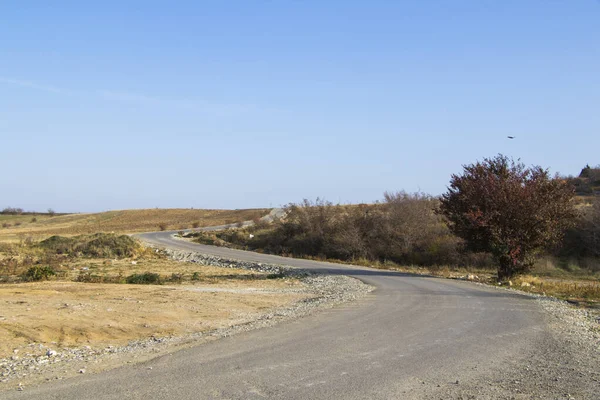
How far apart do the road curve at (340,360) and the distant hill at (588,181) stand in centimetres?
6168

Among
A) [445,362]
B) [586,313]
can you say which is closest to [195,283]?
[586,313]

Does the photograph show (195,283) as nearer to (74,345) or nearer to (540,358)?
(74,345)

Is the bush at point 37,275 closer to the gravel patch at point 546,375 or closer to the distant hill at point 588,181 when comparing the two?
the gravel patch at point 546,375

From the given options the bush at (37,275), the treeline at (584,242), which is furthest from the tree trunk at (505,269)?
the bush at (37,275)

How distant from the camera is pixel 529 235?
2723 centimetres

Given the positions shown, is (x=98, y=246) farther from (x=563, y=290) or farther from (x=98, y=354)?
(x=98, y=354)

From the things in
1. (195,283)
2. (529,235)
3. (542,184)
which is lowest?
(195,283)

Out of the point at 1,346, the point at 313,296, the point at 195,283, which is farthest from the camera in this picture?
the point at 195,283

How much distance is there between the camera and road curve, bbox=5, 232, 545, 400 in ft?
25.7

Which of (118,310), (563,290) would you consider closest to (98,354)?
(118,310)

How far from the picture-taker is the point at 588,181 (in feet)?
254

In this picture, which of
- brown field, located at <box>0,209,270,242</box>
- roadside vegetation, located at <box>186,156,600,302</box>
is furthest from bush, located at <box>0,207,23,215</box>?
roadside vegetation, located at <box>186,156,600,302</box>

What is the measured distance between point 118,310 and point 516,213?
1923 centimetres

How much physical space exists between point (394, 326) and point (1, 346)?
840 cm
